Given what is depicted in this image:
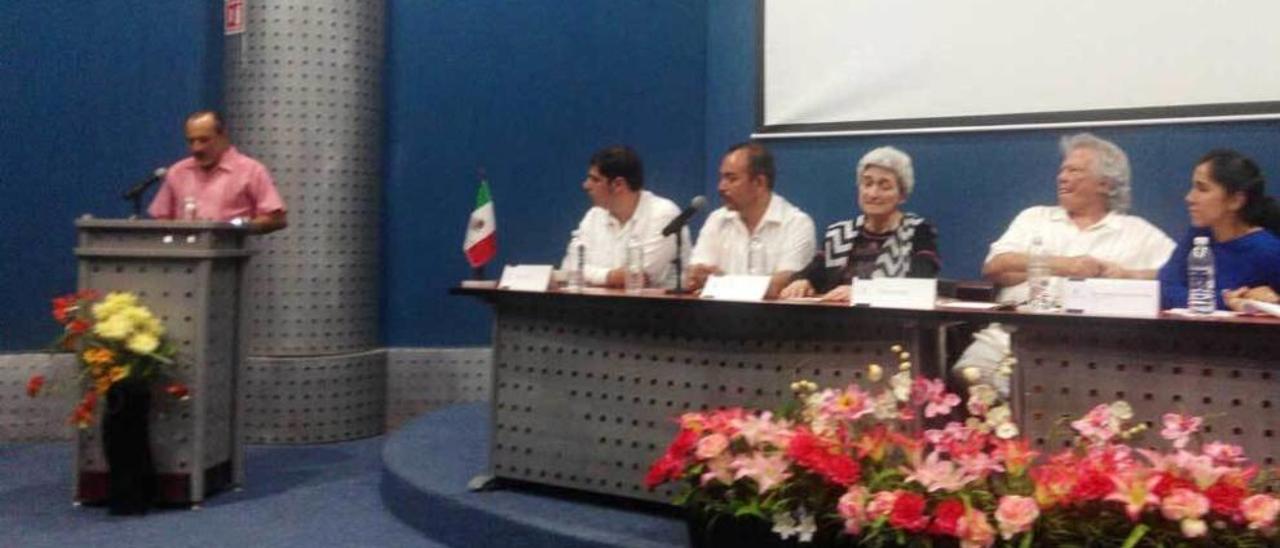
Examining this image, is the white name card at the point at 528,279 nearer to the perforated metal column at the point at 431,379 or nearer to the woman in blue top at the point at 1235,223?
the woman in blue top at the point at 1235,223

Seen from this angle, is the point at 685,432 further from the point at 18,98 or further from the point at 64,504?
the point at 18,98

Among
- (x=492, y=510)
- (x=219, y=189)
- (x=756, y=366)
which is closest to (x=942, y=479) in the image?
(x=756, y=366)

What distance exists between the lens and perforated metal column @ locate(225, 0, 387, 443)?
4.28 metres

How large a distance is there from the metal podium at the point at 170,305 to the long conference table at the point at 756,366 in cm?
91

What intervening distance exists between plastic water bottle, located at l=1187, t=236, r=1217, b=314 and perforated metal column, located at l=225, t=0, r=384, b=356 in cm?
305

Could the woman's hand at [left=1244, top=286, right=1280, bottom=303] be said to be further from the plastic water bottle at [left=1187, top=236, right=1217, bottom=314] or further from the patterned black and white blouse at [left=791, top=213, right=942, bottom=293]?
the patterned black and white blouse at [left=791, top=213, right=942, bottom=293]

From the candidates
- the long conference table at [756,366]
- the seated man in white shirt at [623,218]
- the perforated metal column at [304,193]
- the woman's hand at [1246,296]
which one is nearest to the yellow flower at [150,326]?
the long conference table at [756,366]

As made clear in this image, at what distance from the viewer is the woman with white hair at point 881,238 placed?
10.3ft

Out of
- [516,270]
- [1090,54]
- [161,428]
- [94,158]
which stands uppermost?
[1090,54]

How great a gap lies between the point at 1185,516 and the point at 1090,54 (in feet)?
8.04

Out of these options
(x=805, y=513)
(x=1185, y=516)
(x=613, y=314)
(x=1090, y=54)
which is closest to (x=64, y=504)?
(x=613, y=314)

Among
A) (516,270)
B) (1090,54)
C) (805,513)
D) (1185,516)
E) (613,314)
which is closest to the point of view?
(1185,516)

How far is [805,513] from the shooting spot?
205 centimetres

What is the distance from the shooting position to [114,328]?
3021mm
